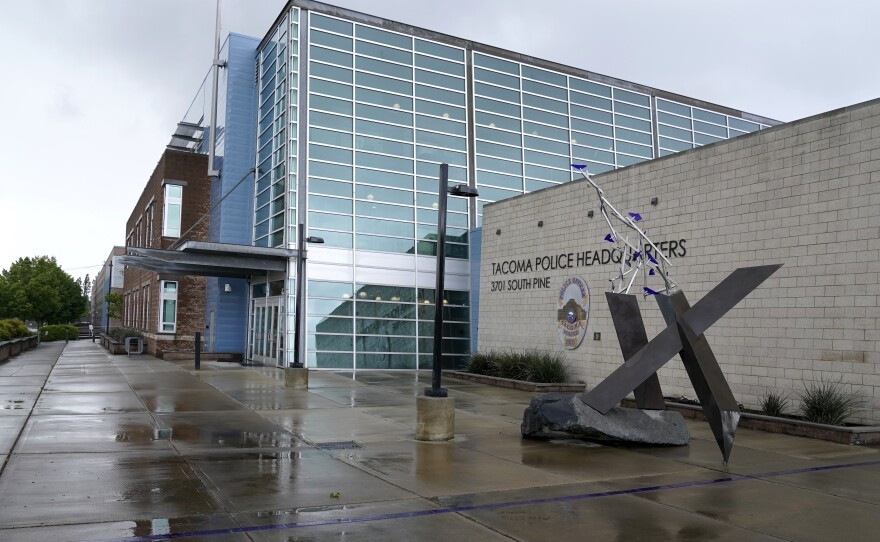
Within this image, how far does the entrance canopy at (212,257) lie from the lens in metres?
23.8

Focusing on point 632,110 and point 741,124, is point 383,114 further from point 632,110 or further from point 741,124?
point 741,124

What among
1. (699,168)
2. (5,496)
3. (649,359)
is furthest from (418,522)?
(699,168)

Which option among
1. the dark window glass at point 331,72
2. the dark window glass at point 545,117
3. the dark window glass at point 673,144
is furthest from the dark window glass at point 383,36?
the dark window glass at point 673,144

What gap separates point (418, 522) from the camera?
256 inches

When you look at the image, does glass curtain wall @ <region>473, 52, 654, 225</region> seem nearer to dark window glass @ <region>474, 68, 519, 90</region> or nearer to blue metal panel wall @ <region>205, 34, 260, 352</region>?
dark window glass @ <region>474, 68, 519, 90</region>

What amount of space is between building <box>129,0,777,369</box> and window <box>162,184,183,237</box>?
1.88 meters

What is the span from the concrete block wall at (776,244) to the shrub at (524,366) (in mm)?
552

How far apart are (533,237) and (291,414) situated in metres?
10.9

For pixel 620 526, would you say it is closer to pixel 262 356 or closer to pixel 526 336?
pixel 526 336

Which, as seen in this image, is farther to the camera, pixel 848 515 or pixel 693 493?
pixel 693 493

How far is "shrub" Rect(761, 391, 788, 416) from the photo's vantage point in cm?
1366

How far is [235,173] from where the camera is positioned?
31203 mm

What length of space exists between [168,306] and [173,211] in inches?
181

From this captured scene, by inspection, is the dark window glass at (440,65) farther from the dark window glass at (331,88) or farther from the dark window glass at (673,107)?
the dark window glass at (673,107)
